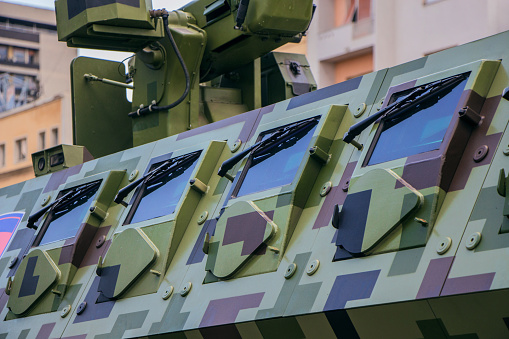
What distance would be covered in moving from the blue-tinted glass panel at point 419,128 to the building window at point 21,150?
33868 millimetres

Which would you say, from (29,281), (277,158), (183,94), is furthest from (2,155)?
(277,158)

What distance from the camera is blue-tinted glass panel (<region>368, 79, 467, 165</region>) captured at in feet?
18.9

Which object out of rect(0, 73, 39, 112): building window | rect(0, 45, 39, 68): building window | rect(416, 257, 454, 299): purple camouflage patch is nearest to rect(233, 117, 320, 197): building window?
rect(416, 257, 454, 299): purple camouflage patch

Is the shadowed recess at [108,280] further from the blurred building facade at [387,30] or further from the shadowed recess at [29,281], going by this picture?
the blurred building facade at [387,30]

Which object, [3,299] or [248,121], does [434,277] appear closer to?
[248,121]

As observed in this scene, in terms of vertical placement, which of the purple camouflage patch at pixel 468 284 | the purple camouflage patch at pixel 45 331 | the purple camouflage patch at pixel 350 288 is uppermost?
the purple camouflage patch at pixel 468 284

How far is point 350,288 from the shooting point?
558 centimetres

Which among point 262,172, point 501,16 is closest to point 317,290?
point 262,172

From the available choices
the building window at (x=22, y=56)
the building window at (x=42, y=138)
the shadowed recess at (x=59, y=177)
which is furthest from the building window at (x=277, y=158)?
the building window at (x=22, y=56)

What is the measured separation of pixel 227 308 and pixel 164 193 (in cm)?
148

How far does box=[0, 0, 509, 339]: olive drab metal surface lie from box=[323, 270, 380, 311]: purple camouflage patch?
1 centimetres

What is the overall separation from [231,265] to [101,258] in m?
1.42

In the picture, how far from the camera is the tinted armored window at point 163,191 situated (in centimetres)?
741

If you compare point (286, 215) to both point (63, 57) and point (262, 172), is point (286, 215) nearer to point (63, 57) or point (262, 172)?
point (262, 172)
